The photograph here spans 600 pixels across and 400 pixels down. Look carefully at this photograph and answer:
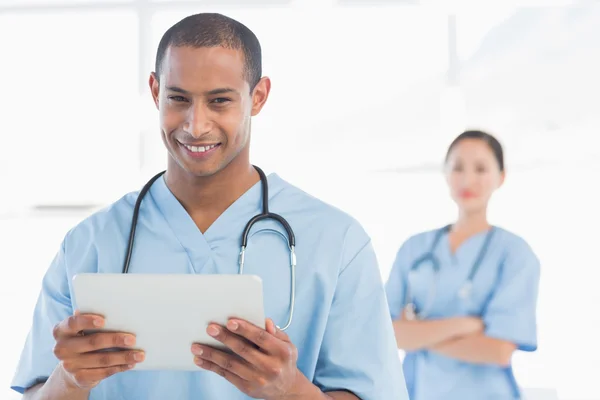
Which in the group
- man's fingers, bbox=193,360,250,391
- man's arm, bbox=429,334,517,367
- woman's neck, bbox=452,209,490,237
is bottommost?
man's arm, bbox=429,334,517,367

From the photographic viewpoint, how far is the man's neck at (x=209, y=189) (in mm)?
1116

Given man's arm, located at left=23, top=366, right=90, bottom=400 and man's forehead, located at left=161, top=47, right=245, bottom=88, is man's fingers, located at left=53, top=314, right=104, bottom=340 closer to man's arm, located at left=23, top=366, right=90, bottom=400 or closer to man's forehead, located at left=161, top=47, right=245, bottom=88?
man's arm, located at left=23, top=366, right=90, bottom=400

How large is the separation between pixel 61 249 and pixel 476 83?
2287 millimetres

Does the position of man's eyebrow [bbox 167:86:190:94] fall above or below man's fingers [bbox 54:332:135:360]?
above

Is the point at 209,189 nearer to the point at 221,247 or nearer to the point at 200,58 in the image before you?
the point at 221,247

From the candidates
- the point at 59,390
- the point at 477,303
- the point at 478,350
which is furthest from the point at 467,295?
the point at 59,390

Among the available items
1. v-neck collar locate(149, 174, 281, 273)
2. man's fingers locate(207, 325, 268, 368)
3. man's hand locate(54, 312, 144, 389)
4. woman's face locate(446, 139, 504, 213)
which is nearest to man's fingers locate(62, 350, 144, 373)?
man's hand locate(54, 312, 144, 389)

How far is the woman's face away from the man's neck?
0.97m

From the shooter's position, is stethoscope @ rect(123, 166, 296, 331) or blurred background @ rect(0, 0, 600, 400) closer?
stethoscope @ rect(123, 166, 296, 331)

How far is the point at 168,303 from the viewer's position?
0.88 m

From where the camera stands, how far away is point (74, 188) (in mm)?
3270

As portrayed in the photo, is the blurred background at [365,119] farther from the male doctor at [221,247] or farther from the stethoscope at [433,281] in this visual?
the male doctor at [221,247]

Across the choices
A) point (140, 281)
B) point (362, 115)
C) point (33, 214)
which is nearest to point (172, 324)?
point (140, 281)

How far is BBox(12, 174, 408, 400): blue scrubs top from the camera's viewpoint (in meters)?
1.06
